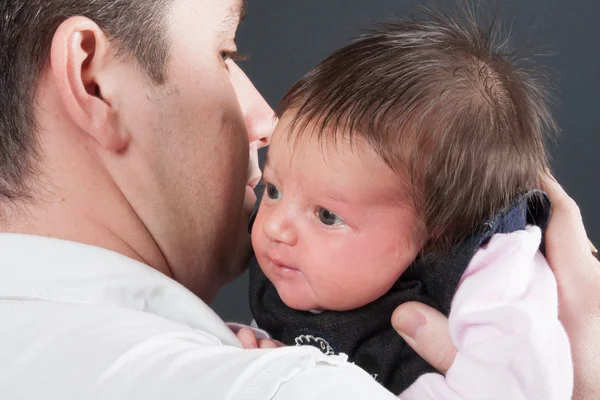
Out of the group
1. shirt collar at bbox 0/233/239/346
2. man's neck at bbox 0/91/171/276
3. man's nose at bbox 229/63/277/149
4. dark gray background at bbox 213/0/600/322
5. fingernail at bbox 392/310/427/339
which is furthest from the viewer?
dark gray background at bbox 213/0/600/322

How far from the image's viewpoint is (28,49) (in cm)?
111

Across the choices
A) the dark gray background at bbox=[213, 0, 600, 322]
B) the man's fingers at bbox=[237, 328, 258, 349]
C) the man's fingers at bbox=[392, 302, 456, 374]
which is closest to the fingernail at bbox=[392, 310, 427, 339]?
the man's fingers at bbox=[392, 302, 456, 374]

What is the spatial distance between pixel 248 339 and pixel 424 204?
0.34 m

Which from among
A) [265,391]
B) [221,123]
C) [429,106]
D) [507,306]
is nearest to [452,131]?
[429,106]

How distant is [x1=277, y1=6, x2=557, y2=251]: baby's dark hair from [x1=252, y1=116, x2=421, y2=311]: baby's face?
24 mm

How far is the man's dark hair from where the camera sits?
111 cm

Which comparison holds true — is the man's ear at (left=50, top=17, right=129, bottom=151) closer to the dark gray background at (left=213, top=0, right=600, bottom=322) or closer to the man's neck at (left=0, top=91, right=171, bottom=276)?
the man's neck at (left=0, top=91, right=171, bottom=276)

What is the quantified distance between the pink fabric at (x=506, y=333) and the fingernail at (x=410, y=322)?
63 millimetres

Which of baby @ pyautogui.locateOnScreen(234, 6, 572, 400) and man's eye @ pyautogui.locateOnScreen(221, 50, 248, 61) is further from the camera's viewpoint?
man's eye @ pyautogui.locateOnScreen(221, 50, 248, 61)

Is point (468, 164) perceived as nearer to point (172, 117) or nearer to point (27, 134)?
point (172, 117)

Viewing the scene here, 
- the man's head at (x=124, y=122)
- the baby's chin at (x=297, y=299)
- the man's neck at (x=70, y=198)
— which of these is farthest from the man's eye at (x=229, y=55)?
the baby's chin at (x=297, y=299)

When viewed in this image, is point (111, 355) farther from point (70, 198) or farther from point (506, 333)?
point (506, 333)

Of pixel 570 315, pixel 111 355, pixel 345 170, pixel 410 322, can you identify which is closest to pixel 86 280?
pixel 111 355

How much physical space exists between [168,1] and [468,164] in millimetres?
451
